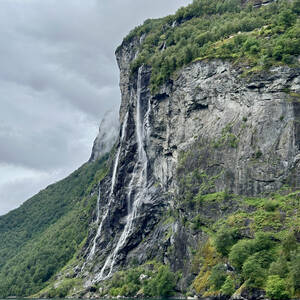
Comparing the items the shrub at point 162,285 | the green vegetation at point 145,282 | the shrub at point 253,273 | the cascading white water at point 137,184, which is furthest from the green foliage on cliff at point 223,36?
the green vegetation at point 145,282

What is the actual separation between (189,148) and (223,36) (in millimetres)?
37081

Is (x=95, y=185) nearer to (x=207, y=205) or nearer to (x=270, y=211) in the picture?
(x=207, y=205)

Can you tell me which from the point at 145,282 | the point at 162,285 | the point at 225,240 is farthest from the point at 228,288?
the point at 145,282

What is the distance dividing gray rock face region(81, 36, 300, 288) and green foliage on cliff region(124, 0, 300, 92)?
413 cm

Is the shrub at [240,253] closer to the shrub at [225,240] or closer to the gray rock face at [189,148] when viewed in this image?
the shrub at [225,240]

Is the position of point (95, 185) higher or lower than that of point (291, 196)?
higher

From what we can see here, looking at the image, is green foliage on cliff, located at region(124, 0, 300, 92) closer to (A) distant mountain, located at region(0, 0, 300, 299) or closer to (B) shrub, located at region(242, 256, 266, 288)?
(A) distant mountain, located at region(0, 0, 300, 299)

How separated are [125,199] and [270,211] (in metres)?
54.4

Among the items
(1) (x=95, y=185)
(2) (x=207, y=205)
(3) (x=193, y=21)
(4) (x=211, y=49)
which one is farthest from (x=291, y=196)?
(1) (x=95, y=185)

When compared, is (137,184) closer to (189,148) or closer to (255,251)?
(189,148)

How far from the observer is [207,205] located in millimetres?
87125

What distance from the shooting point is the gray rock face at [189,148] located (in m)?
83.0

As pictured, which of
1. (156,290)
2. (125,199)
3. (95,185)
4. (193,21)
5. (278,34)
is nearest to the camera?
(156,290)

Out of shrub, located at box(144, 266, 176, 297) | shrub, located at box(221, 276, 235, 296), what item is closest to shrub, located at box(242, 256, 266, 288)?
shrub, located at box(221, 276, 235, 296)
